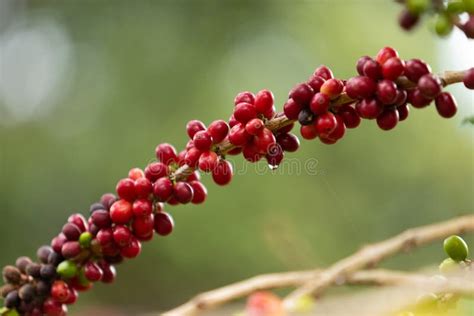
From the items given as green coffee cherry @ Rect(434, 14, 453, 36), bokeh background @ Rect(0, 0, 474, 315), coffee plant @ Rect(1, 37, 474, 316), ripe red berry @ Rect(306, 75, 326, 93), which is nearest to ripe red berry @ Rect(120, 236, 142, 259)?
coffee plant @ Rect(1, 37, 474, 316)

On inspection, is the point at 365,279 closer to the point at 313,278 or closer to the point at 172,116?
the point at 313,278

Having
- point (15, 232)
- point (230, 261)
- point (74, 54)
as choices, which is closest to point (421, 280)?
point (230, 261)

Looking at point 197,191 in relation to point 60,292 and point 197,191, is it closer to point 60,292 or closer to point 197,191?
point 197,191

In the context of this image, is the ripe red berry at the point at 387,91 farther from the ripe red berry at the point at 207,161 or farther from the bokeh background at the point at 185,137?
the bokeh background at the point at 185,137

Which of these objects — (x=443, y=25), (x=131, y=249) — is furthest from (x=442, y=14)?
(x=131, y=249)

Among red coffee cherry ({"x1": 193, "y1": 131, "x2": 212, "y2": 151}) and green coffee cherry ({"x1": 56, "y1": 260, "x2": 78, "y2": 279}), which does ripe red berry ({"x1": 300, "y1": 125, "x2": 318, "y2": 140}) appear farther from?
green coffee cherry ({"x1": 56, "y1": 260, "x2": 78, "y2": 279})

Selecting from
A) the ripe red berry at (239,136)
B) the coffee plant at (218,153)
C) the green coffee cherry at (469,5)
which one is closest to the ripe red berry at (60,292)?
the coffee plant at (218,153)
